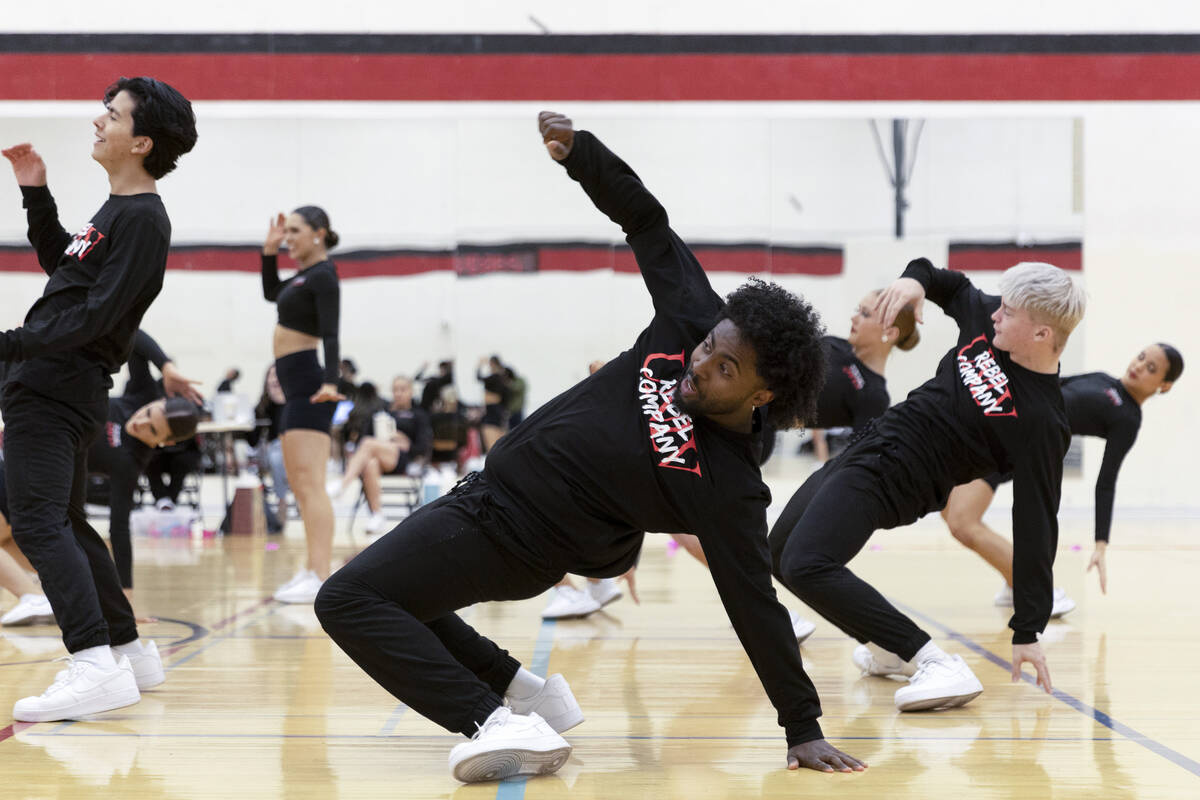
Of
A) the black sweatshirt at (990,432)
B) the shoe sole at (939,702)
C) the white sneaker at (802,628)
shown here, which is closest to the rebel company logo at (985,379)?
the black sweatshirt at (990,432)

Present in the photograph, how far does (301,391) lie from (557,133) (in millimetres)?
2852

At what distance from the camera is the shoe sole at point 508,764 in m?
2.35

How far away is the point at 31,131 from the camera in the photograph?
9055 millimetres

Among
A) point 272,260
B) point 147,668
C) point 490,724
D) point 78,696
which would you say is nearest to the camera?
point 490,724

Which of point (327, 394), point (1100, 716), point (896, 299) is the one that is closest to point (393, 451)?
point (327, 394)

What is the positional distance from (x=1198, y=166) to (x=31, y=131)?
29.5 ft

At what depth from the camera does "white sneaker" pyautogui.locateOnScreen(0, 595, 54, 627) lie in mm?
4281

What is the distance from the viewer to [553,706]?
2736mm

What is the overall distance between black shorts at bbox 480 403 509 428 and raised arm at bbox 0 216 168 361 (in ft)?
20.0

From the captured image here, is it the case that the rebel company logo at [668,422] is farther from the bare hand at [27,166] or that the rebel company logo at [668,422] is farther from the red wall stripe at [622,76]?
the red wall stripe at [622,76]

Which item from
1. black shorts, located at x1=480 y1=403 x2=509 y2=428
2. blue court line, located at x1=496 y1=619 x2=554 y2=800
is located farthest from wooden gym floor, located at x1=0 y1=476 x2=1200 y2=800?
black shorts, located at x1=480 y1=403 x2=509 y2=428

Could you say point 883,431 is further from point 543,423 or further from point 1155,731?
point 543,423

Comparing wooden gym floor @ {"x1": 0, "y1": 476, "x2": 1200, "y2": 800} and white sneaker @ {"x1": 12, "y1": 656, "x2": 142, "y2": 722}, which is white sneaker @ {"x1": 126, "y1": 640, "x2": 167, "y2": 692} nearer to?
wooden gym floor @ {"x1": 0, "y1": 476, "x2": 1200, "y2": 800}

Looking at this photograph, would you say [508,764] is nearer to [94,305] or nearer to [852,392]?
[94,305]
